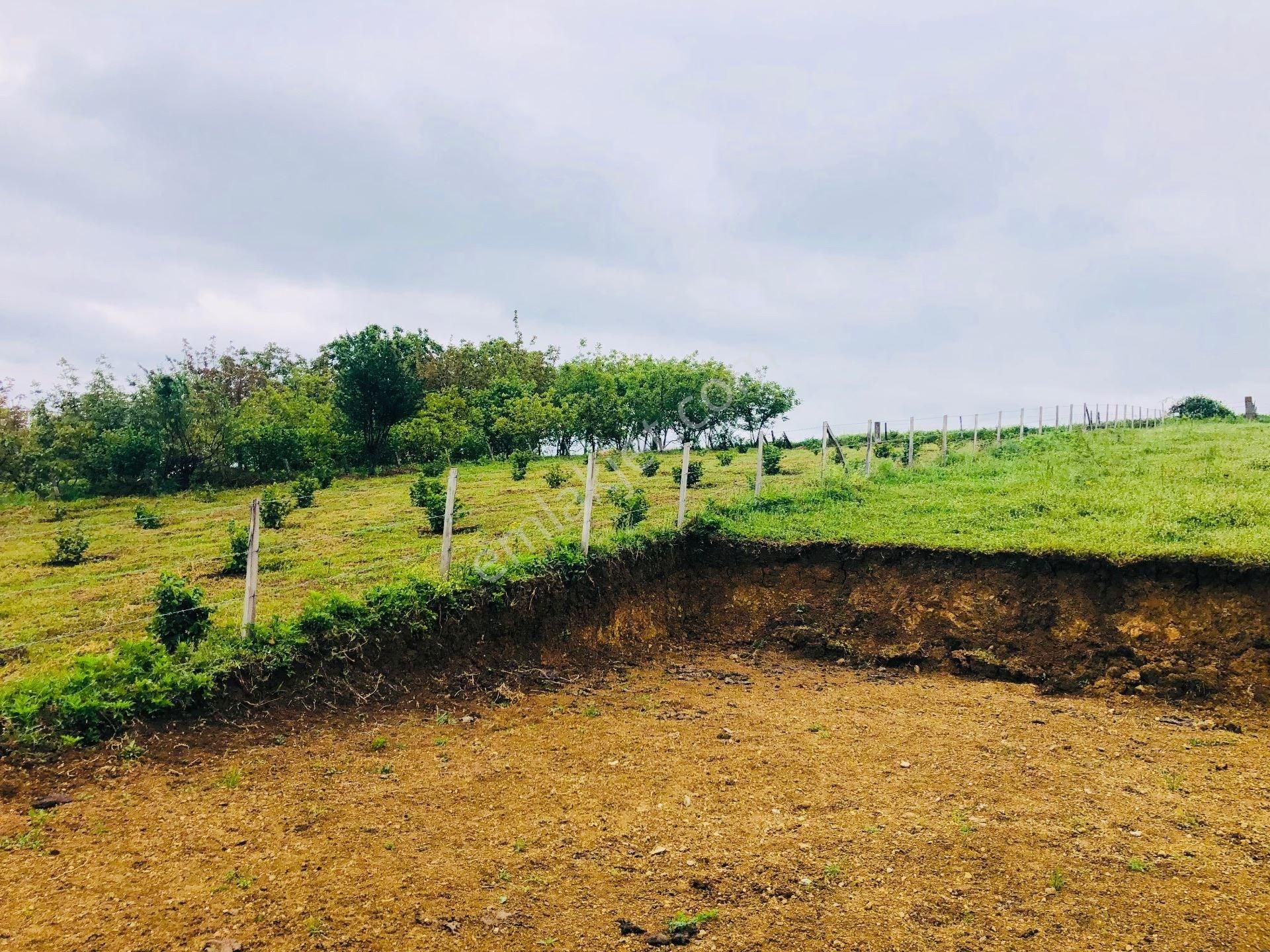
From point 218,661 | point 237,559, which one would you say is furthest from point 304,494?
point 218,661

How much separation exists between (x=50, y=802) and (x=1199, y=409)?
177 ft

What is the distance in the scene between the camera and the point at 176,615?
289 inches

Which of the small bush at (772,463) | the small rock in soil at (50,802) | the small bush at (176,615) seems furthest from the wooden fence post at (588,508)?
the small bush at (772,463)

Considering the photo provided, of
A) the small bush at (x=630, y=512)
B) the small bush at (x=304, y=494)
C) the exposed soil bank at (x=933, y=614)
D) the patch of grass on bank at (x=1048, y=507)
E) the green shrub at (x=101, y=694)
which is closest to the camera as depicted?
the green shrub at (x=101, y=694)

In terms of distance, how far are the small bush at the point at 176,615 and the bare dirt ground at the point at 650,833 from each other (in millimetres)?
1086

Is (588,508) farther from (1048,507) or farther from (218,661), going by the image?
(1048,507)

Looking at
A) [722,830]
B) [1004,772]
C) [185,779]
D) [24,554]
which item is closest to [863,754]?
[1004,772]

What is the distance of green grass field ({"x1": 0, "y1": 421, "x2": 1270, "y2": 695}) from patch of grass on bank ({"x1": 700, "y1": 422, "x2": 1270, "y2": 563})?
0.14 ft

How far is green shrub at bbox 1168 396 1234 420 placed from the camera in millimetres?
43219

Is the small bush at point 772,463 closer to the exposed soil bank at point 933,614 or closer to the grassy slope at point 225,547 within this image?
the grassy slope at point 225,547

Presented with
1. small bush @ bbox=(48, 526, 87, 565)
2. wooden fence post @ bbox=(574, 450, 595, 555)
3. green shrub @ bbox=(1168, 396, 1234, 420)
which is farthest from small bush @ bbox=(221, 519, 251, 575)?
green shrub @ bbox=(1168, 396, 1234, 420)

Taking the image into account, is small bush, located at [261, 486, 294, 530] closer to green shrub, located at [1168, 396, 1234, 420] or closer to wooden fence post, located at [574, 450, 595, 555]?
wooden fence post, located at [574, 450, 595, 555]

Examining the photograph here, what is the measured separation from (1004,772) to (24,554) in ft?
52.0

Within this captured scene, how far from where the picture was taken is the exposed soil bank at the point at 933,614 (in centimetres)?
920
